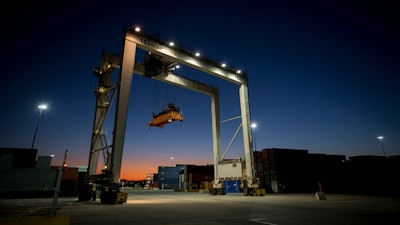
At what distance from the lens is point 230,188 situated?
2680cm

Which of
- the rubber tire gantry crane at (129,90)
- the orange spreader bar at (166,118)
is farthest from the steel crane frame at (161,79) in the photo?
the orange spreader bar at (166,118)

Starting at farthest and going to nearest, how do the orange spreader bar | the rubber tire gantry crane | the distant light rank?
the distant light < the orange spreader bar < the rubber tire gantry crane

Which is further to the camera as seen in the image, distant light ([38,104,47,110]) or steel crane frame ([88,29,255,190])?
distant light ([38,104,47,110])

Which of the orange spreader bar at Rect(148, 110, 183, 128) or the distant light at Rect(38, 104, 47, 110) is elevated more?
the distant light at Rect(38, 104, 47, 110)

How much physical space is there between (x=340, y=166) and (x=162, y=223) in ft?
103

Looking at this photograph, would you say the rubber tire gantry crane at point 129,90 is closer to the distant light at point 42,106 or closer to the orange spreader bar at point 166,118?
the orange spreader bar at point 166,118

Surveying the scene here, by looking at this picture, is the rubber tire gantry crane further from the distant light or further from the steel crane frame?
the distant light

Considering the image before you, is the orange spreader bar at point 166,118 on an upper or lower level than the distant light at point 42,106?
lower

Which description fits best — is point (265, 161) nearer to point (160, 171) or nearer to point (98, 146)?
point (98, 146)

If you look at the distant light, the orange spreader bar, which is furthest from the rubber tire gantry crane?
the distant light

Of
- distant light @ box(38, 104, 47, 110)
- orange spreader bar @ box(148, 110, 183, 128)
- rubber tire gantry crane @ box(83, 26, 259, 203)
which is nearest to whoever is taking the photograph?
rubber tire gantry crane @ box(83, 26, 259, 203)

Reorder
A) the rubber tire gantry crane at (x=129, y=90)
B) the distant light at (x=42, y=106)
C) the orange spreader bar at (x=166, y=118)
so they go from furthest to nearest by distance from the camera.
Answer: the distant light at (x=42, y=106)
the orange spreader bar at (x=166, y=118)
the rubber tire gantry crane at (x=129, y=90)

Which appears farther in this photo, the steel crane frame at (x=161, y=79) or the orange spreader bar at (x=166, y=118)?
the orange spreader bar at (x=166, y=118)

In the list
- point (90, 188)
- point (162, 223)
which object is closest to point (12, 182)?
point (162, 223)
